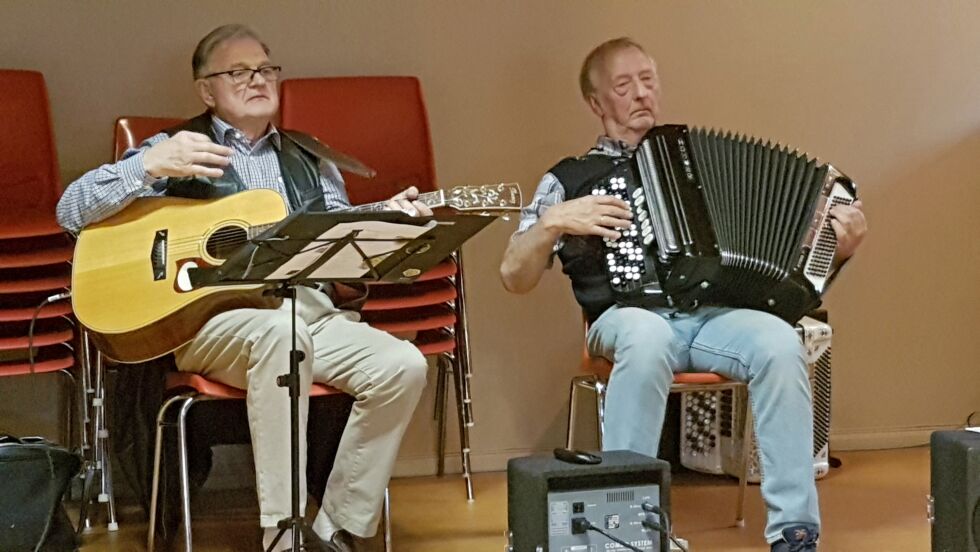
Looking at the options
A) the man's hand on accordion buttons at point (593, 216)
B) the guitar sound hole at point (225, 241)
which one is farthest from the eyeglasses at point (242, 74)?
the man's hand on accordion buttons at point (593, 216)

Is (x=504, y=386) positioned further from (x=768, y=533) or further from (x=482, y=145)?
(x=768, y=533)

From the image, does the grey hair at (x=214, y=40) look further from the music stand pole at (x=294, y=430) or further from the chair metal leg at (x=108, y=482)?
the chair metal leg at (x=108, y=482)

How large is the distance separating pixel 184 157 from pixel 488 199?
2.23 feet

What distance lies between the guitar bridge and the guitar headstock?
634 mm

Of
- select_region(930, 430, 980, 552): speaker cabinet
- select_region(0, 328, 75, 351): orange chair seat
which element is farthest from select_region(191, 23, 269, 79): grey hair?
select_region(930, 430, 980, 552): speaker cabinet

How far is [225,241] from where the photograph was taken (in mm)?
2516

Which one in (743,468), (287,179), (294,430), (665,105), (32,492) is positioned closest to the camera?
Answer: (294,430)

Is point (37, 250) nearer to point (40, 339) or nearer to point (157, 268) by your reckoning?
point (40, 339)

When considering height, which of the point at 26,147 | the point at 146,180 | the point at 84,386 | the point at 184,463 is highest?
the point at 26,147

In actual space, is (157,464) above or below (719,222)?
below

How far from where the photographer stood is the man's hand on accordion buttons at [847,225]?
2.59 meters

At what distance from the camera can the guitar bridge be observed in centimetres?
247

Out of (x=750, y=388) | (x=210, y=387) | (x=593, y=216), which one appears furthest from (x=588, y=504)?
(x=210, y=387)

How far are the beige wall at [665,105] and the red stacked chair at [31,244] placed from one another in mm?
194
